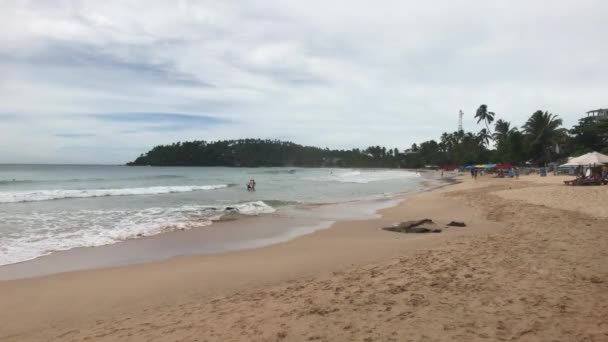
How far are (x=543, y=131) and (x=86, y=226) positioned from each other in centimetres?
5480

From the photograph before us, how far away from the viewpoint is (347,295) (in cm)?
468

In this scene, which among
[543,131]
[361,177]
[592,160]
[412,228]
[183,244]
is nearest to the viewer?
[183,244]

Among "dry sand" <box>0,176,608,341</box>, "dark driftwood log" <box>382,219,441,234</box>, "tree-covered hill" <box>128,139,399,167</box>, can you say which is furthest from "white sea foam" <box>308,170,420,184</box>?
"tree-covered hill" <box>128,139,399,167</box>

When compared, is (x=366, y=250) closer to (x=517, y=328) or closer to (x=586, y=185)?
(x=517, y=328)

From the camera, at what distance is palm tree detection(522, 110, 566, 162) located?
49188mm

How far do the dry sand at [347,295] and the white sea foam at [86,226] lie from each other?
320cm

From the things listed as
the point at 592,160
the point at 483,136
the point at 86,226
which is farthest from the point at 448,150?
the point at 86,226

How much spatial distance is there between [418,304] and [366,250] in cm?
386

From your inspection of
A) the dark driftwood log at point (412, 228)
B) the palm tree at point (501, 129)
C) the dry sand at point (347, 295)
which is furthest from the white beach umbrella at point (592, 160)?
the palm tree at point (501, 129)

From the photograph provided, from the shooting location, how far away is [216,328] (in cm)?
393

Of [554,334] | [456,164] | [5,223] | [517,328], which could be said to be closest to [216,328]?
[517,328]

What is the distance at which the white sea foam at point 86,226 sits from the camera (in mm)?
9367

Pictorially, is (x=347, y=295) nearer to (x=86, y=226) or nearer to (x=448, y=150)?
(x=86, y=226)

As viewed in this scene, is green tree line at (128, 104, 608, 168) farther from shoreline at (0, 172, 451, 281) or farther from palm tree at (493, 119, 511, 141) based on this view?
shoreline at (0, 172, 451, 281)
